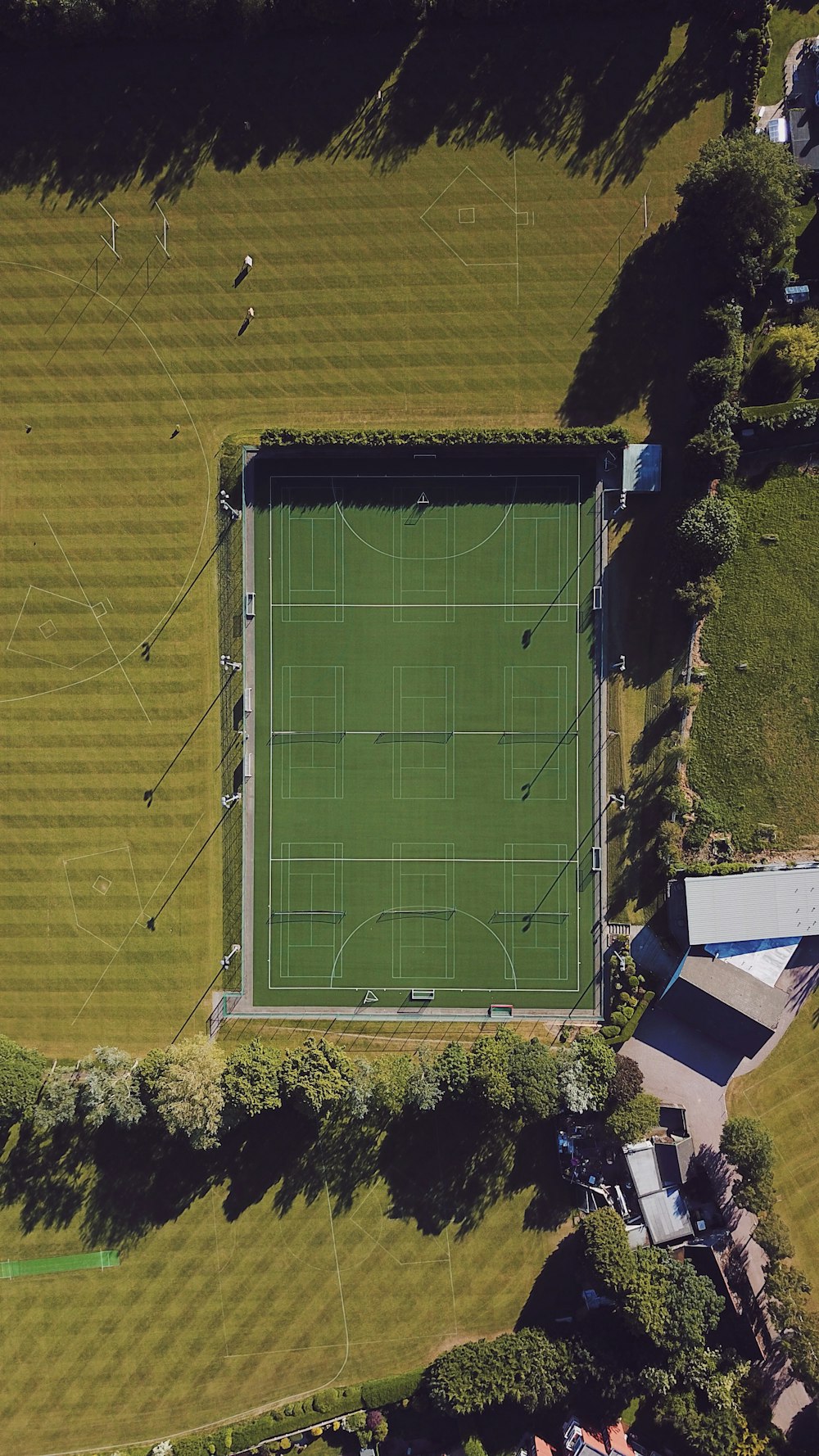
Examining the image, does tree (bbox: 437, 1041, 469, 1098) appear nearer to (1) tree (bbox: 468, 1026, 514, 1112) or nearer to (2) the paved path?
(1) tree (bbox: 468, 1026, 514, 1112)

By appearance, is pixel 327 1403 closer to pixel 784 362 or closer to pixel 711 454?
pixel 711 454

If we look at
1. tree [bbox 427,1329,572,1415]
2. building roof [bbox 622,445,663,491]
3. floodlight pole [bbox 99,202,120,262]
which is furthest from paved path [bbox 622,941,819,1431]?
floodlight pole [bbox 99,202,120,262]

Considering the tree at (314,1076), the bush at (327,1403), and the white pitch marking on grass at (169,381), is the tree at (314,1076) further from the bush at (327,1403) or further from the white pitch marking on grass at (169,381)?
the white pitch marking on grass at (169,381)

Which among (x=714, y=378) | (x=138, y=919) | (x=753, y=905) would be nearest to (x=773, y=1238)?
(x=753, y=905)

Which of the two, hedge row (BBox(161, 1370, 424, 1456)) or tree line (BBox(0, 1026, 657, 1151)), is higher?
tree line (BBox(0, 1026, 657, 1151))

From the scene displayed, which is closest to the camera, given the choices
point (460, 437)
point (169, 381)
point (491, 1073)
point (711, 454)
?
point (491, 1073)

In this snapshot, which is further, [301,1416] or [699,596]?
[301,1416]

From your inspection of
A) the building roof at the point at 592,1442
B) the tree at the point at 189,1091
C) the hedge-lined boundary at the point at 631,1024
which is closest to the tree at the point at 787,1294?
the building roof at the point at 592,1442
